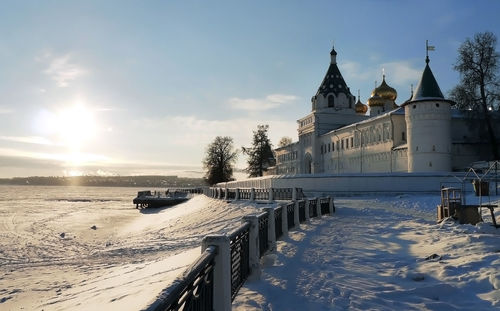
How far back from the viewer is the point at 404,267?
309 inches

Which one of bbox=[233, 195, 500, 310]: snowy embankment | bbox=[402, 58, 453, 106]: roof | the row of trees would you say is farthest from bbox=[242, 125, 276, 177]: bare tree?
bbox=[233, 195, 500, 310]: snowy embankment

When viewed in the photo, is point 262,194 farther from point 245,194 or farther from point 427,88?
point 427,88

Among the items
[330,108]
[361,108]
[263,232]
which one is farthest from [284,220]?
[361,108]

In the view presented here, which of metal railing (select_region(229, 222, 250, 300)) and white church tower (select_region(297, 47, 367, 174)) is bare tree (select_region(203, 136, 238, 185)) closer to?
white church tower (select_region(297, 47, 367, 174))

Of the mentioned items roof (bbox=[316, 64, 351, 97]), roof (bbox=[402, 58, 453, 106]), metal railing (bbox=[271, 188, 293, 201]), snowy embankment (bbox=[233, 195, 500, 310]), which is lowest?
snowy embankment (bbox=[233, 195, 500, 310])

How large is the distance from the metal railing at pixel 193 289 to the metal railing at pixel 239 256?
1.21 meters

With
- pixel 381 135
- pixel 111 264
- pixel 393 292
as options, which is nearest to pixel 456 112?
pixel 381 135

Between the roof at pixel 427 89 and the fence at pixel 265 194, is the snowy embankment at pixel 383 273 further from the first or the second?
the roof at pixel 427 89

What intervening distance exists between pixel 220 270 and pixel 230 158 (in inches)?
2811

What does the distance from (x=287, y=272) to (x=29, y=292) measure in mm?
7266

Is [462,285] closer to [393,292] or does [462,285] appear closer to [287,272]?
[393,292]

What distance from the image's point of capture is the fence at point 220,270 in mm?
3163

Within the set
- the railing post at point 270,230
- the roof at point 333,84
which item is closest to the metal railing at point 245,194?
the railing post at point 270,230

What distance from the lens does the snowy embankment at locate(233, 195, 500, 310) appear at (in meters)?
5.81
